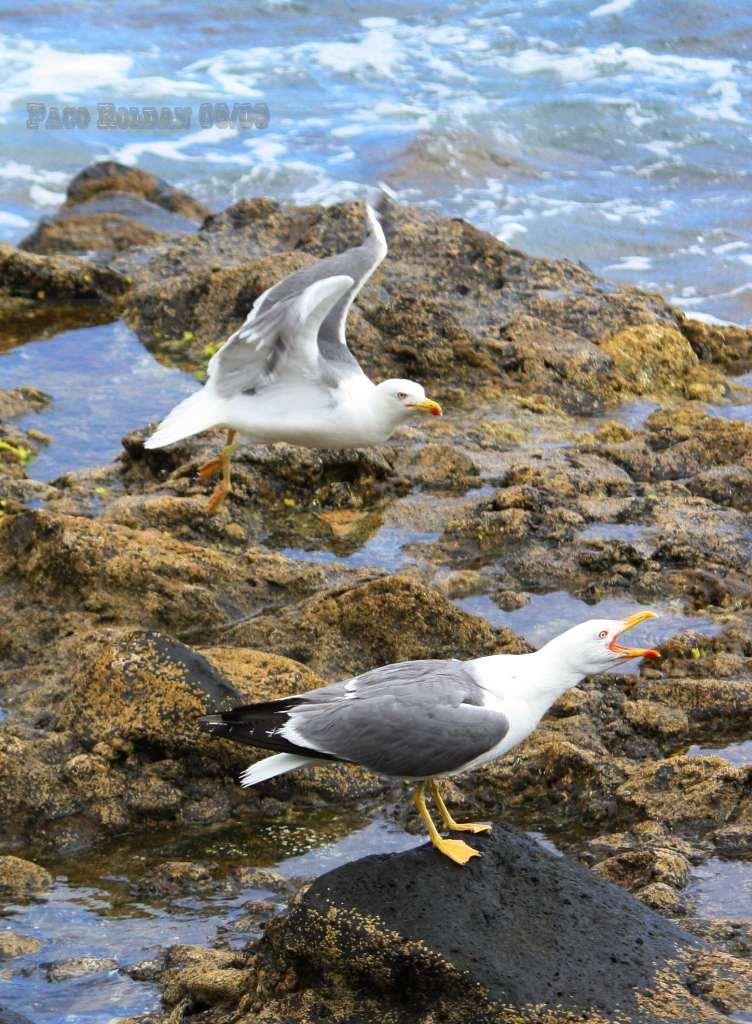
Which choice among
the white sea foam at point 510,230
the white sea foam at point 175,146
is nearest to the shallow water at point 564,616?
the white sea foam at point 510,230

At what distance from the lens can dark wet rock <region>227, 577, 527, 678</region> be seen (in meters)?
7.27

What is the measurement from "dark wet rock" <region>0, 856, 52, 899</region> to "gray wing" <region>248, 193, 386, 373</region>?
387cm

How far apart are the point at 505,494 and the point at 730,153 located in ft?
40.7

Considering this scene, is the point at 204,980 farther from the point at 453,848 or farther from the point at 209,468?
the point at 209,468

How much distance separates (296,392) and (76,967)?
4.28 meters

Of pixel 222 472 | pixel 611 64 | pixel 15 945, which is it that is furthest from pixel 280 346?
pixel 611 64

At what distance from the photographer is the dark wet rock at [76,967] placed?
17.0 feet

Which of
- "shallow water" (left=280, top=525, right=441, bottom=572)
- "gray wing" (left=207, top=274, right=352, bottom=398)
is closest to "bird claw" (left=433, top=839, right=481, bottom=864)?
"shallow water" (left=280, top=525, right=441, bottom=572)

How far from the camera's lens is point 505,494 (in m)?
8.81

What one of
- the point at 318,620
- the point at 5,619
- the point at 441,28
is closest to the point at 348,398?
the point at 318,620

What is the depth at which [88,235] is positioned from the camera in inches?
580

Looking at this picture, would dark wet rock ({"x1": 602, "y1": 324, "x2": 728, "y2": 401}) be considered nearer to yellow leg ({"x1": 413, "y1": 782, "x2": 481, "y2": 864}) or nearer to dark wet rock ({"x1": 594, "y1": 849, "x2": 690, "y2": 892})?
dark wet rock ({"x1": 594, "y1": 849, "x2": 690, "y2": 892})

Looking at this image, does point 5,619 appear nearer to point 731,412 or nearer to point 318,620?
point 318,620

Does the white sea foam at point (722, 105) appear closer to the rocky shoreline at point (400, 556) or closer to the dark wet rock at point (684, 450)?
the rocky shoreline at point (400, 556)
